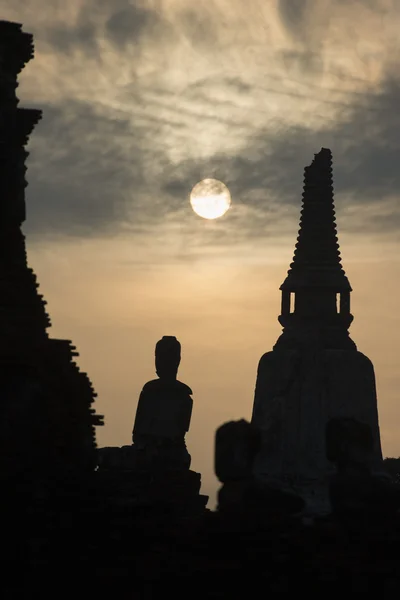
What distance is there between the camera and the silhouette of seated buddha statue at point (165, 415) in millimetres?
33281

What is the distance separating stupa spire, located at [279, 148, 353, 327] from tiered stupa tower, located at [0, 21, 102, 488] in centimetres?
2241

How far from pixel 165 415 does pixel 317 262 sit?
42.2 ft

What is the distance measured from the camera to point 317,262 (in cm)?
4516

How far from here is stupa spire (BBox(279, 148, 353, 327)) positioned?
44.7 meters

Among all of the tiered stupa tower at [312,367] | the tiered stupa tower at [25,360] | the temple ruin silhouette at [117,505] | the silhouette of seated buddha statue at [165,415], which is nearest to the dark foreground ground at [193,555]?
the temple ruin silhouette at [117,505]

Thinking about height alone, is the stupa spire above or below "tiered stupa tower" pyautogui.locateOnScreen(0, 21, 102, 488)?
above

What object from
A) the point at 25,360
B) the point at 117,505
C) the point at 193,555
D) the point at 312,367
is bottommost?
the point at 193,555

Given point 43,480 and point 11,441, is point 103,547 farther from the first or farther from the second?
point 11,441

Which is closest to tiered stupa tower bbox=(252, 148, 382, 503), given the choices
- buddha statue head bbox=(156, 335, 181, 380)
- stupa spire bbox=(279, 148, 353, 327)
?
stupa spire bbox=(279, 148, 353, 327)

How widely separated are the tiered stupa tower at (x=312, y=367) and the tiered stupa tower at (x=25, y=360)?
1912cm

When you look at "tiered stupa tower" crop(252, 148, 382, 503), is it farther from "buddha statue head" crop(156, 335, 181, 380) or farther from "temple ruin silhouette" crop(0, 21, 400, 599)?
"temple ruin silhouette" crop(0, 21, 400, 599)

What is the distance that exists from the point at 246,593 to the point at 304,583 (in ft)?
2.45

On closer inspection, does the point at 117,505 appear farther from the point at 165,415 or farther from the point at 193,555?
the point at 165,415

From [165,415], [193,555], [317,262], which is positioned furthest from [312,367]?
[193,555]
